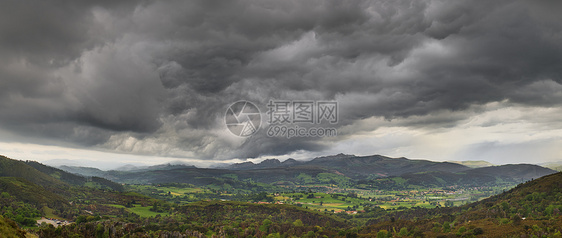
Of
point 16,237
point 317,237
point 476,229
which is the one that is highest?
point 16,237

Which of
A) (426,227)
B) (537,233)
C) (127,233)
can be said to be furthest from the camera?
(426,227)

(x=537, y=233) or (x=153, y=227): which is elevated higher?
(x=537, y=233)

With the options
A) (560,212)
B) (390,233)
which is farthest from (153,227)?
(560,212)

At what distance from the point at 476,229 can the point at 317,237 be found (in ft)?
275

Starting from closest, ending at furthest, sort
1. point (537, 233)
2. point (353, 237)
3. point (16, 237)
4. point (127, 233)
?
point (16, 237), point (537, 233), point (127, 233), point (353, 237)

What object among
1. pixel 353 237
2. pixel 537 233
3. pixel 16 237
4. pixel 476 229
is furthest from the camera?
pixel 353 237

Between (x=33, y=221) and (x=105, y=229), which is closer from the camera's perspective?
(x=105, y=229)

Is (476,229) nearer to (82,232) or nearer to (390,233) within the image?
(390,233)

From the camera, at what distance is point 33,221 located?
19512cm

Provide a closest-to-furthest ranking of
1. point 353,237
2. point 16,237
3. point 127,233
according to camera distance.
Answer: point 16,237 → point 127,233 → point 353,237

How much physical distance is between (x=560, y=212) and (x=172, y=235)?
209 m

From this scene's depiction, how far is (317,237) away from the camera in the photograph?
18250 centimetres

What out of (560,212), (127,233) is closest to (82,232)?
(127,233)

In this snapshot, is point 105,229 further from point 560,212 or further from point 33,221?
point 560,212
